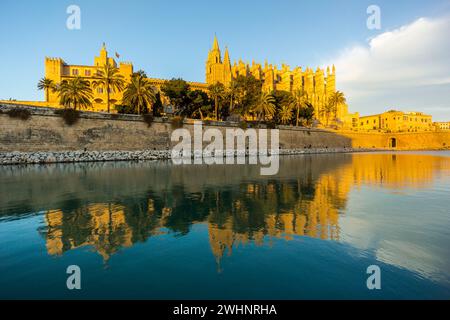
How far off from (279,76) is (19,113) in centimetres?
7854

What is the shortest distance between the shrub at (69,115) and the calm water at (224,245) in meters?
22.6

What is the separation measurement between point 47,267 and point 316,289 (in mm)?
5382

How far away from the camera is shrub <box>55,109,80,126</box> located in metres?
31.5

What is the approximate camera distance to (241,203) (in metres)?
10.8

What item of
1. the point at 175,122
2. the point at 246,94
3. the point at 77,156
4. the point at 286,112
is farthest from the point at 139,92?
the point at 286,112

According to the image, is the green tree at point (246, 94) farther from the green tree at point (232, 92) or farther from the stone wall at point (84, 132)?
the stone wall at point (84, 132)

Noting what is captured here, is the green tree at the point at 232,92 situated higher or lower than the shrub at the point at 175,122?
higher

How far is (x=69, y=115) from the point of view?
31.8m

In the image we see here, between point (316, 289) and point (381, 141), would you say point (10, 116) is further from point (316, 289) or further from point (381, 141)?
point (381, 141)

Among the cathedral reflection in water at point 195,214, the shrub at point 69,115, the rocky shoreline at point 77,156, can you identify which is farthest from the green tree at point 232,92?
the cathedral reflection in water at point 195,214

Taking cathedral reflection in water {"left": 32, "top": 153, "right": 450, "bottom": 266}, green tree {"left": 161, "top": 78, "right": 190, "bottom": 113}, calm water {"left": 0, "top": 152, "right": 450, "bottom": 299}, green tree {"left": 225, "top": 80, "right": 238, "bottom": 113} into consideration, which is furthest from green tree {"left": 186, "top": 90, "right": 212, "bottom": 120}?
calm water {"left": 0, "top": 152, "right": 450, "bottom": 299}

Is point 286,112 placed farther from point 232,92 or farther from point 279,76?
point 279,76

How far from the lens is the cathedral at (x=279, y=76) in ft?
277
